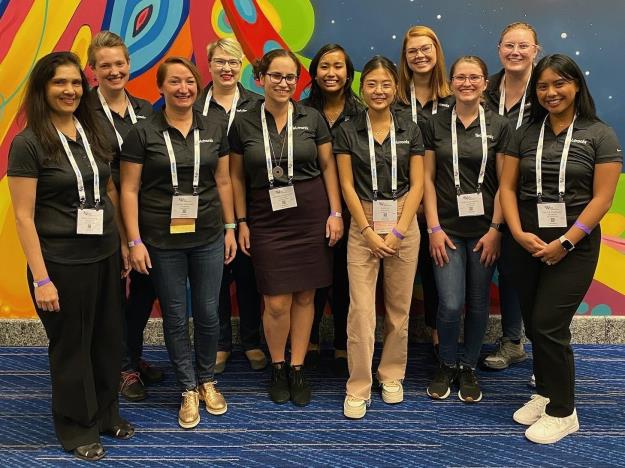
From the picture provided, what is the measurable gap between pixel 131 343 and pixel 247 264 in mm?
732

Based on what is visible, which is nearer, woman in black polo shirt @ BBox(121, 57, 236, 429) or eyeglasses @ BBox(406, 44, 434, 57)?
woman in black polo shirt @ BBox(121, 57, 236, 429)

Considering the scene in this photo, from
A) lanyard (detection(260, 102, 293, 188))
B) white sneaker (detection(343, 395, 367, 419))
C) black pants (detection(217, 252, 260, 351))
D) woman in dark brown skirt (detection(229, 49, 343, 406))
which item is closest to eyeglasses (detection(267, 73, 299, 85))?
woman in dark brown skirt (detection(229, 49, 343, 406))

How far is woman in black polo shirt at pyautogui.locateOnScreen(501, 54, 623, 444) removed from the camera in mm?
2508

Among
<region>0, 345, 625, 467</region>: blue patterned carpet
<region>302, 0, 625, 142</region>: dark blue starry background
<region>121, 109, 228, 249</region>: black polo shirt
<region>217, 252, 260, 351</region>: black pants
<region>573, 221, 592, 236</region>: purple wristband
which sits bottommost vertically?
<region>0, 345, 625, 467</region>: blue patterned carpet

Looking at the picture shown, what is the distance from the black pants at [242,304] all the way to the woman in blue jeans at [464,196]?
1.04 meters

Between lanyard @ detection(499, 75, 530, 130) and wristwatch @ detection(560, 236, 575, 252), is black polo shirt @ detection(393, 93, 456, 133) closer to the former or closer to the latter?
lanyard @ detection(499, 75, 530, 130)

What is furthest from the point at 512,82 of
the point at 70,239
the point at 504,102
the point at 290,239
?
the point at 70,239

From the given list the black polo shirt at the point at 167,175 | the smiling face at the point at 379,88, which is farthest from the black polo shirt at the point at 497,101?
the black polo shirt at the point at 167,175

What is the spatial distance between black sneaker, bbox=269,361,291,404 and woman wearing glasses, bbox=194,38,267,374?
0.33 meters

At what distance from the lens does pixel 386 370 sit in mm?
3119

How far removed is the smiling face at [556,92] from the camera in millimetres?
2496

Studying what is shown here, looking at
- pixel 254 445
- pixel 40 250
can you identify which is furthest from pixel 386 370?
pixel 40 250

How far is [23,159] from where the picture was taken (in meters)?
2.26

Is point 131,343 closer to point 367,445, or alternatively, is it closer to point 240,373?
point 240,373
